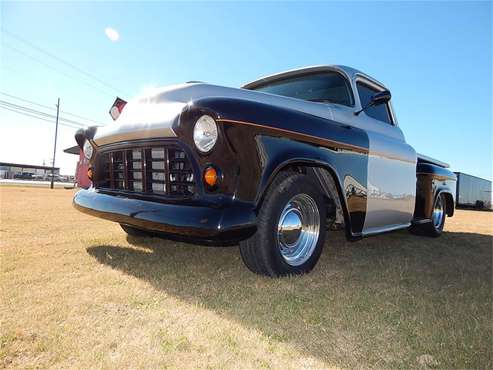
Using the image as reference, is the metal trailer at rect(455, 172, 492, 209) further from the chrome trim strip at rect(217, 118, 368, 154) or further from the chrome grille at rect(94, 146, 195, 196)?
the chrome grille at rect(94, 146, 195, 196)

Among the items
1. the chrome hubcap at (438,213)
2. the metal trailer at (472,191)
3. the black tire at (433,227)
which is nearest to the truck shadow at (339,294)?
the black tire at (433,227)

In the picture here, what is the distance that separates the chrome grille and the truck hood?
0.40 ft

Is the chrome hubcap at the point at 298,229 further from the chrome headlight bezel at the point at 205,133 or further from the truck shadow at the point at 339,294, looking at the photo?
the chrome headlight bezel at the point at 205,133

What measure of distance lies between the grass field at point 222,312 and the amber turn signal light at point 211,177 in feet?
2.28

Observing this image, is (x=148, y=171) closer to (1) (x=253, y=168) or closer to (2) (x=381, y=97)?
(1) (x=253, y=168)

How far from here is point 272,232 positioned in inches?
96.9

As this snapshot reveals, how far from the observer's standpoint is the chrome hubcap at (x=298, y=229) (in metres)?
2.72

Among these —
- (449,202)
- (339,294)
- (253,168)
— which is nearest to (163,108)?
(253,168)

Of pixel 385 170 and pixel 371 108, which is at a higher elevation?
pixel 371 108

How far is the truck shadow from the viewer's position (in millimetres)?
1745

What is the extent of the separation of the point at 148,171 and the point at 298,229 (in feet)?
4.05

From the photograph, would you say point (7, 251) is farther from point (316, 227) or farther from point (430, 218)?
point (430, 218)

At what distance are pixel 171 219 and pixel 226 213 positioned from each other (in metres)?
0.35

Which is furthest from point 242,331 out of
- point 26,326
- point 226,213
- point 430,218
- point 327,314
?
point 430,218
